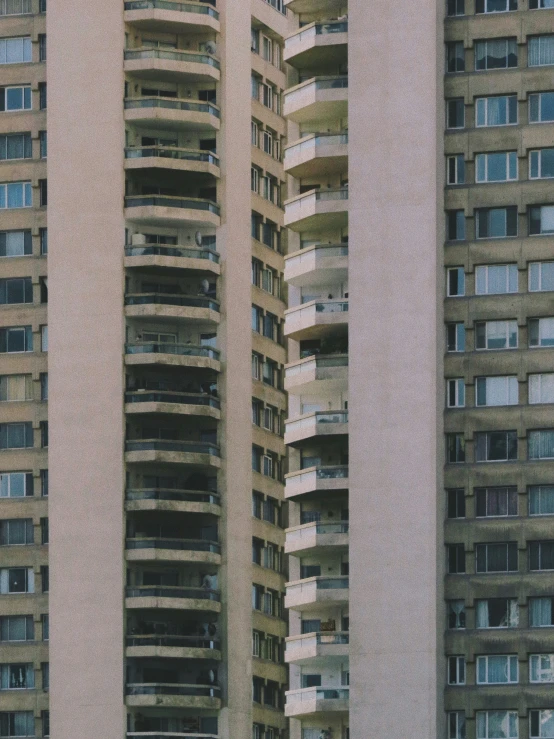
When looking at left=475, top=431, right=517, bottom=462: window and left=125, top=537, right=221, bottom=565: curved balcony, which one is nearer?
left=475, top=431, right=517, bottom=462: window

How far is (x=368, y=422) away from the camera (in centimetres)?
14188

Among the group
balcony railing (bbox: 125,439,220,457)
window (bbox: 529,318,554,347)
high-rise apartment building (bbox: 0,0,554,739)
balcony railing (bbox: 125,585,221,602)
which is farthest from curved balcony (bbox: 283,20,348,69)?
balcony railing (bbox: 125,585,221,602)

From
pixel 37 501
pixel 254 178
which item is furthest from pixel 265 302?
pixel 37 501

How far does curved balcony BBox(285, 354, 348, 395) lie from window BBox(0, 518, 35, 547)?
15368mm

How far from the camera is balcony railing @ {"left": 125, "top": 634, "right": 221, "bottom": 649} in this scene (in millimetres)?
152125

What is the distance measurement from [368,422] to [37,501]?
20716 millimetres

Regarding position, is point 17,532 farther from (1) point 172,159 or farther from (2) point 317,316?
(1) point 172,159

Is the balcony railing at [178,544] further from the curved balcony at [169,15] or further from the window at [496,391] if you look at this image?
the curved balcony at [169,15]

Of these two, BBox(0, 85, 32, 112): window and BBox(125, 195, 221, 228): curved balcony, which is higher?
BBox(0, 85, 32, 112): window

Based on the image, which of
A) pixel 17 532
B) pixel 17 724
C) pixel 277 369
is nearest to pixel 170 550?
pixel 17 532

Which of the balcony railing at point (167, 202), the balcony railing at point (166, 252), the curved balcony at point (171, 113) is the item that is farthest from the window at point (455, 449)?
the curved balcony at point (171, 113)

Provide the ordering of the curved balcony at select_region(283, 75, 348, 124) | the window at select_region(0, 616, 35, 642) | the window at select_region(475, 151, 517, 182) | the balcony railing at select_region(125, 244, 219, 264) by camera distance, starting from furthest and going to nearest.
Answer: the balcony railing at select_region(125, 244, 219, 264) < the window at select_region(0, 616, 35, 642) < the curved balcony at select_region(283, 75, 348, 124) < the window at select_region(475, 151, 517, 182)

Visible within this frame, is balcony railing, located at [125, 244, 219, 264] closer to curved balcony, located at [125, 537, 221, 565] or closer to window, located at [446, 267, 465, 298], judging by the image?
curved balcony, located at [125, 537, 221, 565]

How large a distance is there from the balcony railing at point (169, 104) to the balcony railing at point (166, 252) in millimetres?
6824
